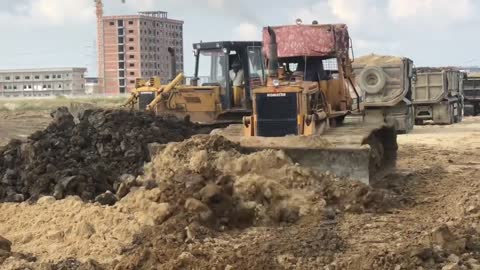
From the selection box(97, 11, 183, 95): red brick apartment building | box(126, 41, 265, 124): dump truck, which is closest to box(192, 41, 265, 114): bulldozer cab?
box(126, 41, 265, 124): dump truck

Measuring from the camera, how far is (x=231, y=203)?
8.28 metres

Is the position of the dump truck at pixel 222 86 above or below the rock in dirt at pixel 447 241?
above

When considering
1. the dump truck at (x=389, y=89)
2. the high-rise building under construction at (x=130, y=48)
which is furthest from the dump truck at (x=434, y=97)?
the high-rise building under construction at (x=130, y=48)

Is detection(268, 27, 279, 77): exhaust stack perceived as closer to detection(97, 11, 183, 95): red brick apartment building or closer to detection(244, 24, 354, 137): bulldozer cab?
detection(244, 24, 354, 137): bulldozer cab

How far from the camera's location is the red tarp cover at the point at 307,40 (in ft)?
39.3

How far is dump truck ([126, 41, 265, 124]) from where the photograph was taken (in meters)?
16.2

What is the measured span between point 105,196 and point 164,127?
411 centimetres

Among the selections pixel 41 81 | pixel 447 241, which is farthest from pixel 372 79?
pixel 41 81

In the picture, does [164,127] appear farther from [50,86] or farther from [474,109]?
[50,86]

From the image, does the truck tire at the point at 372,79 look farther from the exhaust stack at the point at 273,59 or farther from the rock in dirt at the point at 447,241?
the rock in dirt at the point at 447,241

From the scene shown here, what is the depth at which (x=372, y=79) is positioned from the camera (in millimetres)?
20891

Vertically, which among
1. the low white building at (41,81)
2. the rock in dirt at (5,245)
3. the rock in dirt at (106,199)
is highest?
the low white building at (41,81)

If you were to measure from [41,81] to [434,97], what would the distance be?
8864cm

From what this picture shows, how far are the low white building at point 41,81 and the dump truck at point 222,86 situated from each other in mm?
87639
